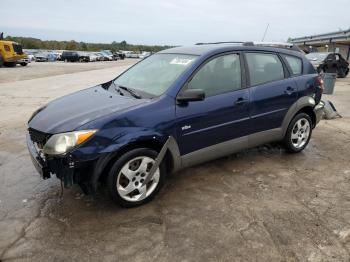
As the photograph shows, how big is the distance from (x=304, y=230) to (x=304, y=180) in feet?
4.36

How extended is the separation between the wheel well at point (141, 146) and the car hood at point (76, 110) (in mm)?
412

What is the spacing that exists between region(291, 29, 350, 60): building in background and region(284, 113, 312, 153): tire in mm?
28288

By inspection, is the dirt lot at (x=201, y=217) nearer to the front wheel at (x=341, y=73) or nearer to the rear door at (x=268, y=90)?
the rear door at (x=268, y=90)

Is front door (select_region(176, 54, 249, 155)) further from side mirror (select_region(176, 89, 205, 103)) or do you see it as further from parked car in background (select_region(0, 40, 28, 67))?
parked car in background (select_region(0, 40, 28, 67))

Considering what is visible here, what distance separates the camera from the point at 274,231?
11.3 ft

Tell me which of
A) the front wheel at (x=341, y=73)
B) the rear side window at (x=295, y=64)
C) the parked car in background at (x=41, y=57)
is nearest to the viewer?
the rear side window at (x=295, y=64)

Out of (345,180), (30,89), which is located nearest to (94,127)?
(345,180)

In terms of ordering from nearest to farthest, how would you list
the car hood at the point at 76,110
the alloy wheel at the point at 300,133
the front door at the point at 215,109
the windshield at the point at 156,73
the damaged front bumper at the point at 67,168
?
the damaged front bumper at the point at 67,168 < the car hood at the point at 76,110 < the front door at the point at 215,109 < the windshield at the point at 156,73 < the alloy wheel at the point at 300,133

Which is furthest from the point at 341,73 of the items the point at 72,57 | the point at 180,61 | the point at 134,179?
the point at 72,57

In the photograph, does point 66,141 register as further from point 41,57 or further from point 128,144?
point 41,57

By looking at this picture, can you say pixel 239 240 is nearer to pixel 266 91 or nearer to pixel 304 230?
pixel 304 230

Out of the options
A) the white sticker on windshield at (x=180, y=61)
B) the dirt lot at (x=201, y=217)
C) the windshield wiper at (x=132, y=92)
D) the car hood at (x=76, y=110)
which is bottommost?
the dirt lot at (x=201, y=217)

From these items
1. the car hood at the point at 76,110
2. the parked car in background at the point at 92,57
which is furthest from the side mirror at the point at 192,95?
the parked car in background at the point at 92,57

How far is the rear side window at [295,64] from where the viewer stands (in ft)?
17.6
